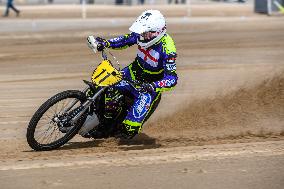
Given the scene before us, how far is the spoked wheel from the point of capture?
707 centimetres

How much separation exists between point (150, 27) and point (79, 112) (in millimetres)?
1230

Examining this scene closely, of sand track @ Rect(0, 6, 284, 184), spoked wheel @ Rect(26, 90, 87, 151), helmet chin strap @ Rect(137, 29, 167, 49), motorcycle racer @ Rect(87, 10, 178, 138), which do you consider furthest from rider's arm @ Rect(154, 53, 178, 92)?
spoked wheel @ Rect(26, 90, 87, 151)

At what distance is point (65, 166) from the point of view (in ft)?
21.3

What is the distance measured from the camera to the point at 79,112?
7258mm

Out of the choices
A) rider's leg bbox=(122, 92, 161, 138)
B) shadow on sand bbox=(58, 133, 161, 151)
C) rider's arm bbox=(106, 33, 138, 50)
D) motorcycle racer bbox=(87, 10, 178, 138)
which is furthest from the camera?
rider's arm bbox=(106, 33, 138, 50)

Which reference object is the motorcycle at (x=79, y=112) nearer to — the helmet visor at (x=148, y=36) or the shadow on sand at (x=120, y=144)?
the shadow on sand at (x=120, y=144)

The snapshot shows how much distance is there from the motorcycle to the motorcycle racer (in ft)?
0.60

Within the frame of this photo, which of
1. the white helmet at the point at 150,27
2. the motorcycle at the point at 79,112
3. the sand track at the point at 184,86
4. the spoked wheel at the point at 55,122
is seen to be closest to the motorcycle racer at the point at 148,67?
the white helmet at the point at 150,27

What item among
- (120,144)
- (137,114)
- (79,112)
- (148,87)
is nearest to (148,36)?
(148,87)

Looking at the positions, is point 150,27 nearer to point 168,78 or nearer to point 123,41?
point 168,78

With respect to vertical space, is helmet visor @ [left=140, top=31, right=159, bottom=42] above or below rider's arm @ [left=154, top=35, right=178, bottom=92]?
above

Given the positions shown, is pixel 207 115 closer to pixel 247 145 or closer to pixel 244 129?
pixel 244 129

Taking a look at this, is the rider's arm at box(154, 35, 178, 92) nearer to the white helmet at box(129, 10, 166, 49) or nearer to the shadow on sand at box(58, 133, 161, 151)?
the white helmet at box(129, 10, 166, 49)

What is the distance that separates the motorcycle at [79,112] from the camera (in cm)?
714
